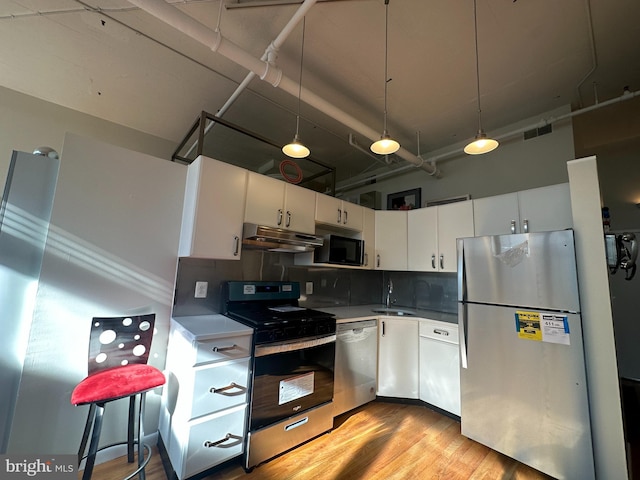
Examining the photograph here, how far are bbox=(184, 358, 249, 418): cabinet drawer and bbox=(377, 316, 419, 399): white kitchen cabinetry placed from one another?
5.17ft

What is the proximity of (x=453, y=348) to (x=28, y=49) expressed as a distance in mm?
4673

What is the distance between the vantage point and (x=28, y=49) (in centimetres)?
223

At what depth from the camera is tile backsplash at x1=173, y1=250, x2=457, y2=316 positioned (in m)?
2.30

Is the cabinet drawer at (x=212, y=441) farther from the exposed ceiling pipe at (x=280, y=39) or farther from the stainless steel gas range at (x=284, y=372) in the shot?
the exposed ceiling pipe at (x=280, y=39)

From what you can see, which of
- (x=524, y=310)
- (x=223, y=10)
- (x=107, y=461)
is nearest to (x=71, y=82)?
(x=223, y=10)

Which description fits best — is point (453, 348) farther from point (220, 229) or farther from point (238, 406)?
point (220, 229)

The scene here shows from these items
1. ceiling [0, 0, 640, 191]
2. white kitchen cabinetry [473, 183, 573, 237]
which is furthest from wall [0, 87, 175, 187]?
white kitchen cabinetry [473, 183, 573, 237]

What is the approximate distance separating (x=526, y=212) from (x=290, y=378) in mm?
2573

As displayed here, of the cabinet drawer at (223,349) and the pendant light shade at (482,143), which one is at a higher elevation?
the pendant light shade at (482,143)

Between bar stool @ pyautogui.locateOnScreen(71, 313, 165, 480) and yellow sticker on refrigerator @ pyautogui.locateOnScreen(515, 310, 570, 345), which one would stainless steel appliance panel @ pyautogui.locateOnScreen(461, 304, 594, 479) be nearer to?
yellow sticker on refrigerator @ pyautogui.locateOnScreen(515, 310, 570, 345)

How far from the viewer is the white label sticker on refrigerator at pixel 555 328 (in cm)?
175

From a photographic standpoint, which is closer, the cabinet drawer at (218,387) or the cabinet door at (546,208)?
the cabinet drawer at (218,387)

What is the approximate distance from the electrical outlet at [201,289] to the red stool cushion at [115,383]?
699 millimetres

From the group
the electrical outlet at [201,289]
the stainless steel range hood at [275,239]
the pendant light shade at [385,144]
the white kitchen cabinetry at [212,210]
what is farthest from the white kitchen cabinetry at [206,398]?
the pendant light shade at [385,144]
